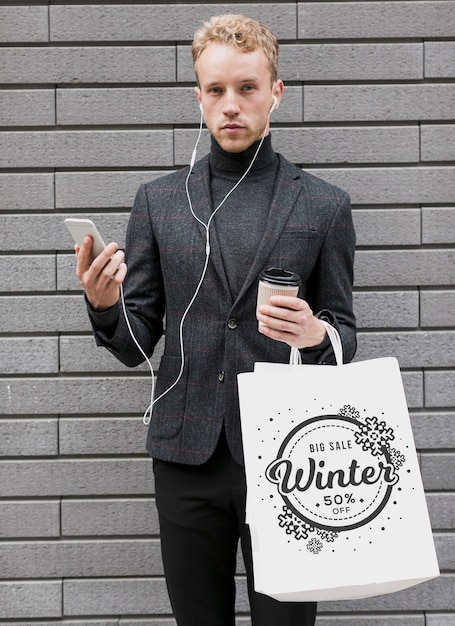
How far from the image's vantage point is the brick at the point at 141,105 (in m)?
3.40

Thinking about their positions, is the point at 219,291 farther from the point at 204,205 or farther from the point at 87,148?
the point at 87,148

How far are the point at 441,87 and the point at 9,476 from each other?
2677 millimetres

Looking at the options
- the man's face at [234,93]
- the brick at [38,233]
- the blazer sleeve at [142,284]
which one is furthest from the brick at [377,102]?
the blazer sleeve at [142,284]

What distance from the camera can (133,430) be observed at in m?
3.47

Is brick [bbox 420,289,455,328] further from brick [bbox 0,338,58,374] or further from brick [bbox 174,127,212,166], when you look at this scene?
brick [bbox 0,338,58,374]

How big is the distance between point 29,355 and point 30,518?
0.76 metres

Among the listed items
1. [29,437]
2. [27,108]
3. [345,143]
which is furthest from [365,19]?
[29,437]

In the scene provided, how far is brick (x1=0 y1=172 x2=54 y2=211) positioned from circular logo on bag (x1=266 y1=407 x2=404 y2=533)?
1.84 metres

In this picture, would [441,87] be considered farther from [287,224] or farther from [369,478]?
[369,478]

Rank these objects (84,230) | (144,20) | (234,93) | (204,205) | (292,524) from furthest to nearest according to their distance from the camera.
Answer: (144,20)
(204,205)
(234,93)
(292,524)
(84,230)

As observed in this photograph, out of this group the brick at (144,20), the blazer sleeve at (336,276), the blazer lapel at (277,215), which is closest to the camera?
the blazer lapel at (277,215)

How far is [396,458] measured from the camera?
88.5 inches

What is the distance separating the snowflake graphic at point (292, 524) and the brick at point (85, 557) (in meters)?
1.48

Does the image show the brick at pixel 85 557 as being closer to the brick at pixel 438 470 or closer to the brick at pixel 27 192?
the brick at pixel 438 470
